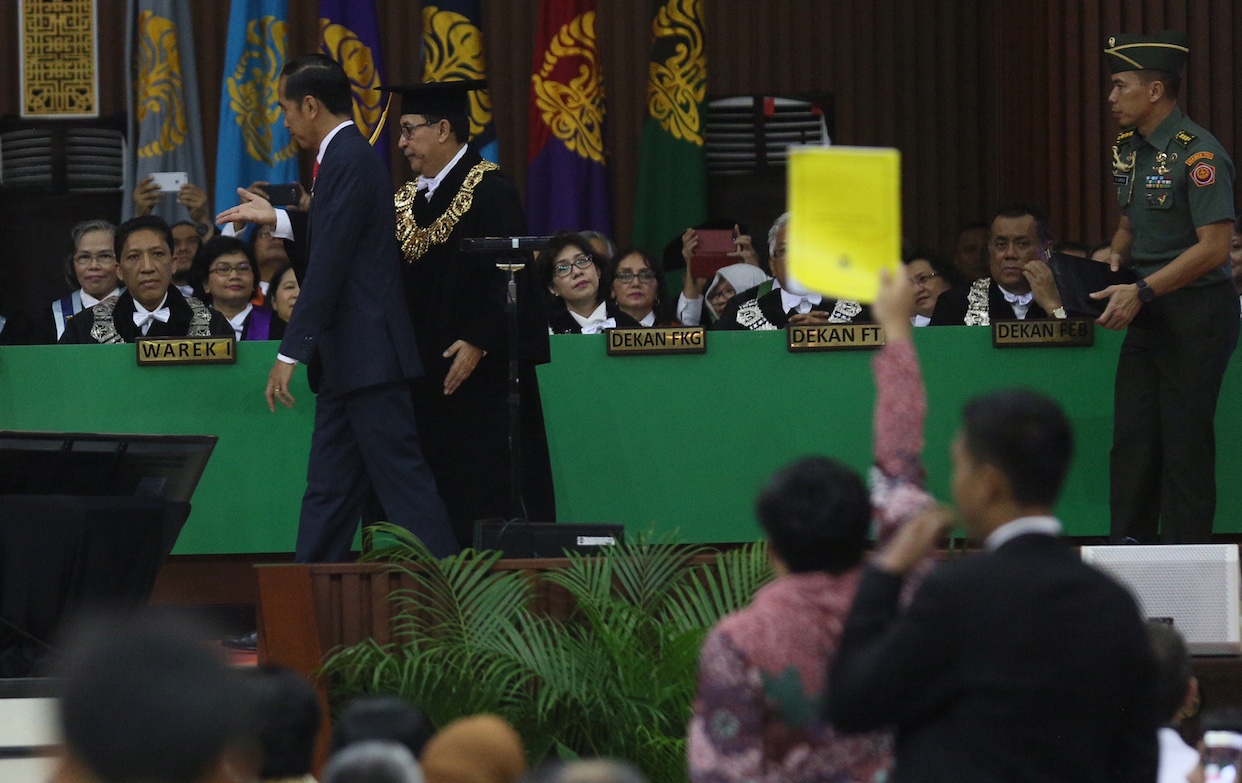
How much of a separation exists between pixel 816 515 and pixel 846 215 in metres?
0.39

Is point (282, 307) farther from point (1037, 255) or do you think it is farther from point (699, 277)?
point (1037, 255)

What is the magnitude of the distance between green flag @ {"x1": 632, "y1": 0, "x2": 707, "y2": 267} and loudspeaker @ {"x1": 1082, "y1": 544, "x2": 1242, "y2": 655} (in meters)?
4.23

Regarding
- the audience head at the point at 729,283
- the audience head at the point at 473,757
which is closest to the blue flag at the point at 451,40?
the audience head at the point at 729,283

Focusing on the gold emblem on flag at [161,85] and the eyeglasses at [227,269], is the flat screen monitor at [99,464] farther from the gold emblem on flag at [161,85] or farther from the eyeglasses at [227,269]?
the gold emblem on flag at [161,85]

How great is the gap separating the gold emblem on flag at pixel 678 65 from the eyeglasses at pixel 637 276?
2.06 metres

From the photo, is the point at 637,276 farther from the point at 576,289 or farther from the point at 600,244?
the point at 600,244

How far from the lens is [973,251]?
7.88 m

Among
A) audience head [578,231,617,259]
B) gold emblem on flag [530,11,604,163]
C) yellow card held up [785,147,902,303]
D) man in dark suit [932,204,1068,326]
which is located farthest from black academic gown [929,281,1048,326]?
yellow card held up [785,147,902,303]

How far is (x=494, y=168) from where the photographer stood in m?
5.52

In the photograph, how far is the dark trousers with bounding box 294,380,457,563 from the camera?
196 inches

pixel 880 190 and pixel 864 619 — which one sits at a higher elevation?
pixel 880 190

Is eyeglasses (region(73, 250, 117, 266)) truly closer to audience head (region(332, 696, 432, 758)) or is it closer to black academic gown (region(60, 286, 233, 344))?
black academic gown (region(60, 286, 233, 344))

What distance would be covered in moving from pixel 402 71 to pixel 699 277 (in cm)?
299

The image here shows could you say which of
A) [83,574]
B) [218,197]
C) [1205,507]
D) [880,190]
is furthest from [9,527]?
[218,197]
